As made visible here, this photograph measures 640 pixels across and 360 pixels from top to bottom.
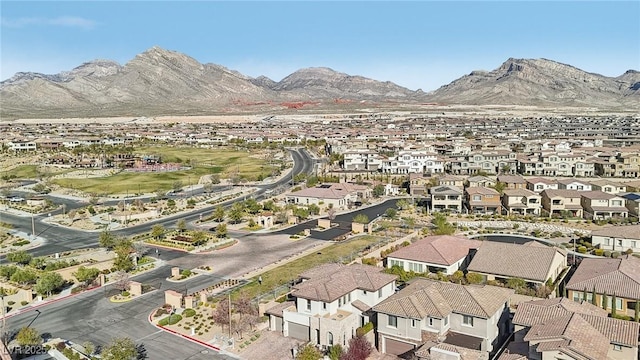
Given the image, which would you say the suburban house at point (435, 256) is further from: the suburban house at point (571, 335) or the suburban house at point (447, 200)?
the suburban house at point (447, 200)

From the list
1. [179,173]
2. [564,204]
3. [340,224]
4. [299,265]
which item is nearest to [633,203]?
[564,204]

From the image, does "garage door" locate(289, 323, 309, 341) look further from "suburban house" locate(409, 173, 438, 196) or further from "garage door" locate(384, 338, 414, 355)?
"suburban house" locate(409, 173, 438, 196)

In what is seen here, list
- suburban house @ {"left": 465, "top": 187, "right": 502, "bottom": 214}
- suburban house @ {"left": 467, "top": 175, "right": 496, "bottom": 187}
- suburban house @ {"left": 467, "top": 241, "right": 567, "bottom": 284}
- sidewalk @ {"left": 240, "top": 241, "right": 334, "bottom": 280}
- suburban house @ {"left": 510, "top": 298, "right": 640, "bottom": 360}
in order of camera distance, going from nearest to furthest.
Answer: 1. suburban house @ {"left": 510, "top": 298, "right": 640, "bottom": 360}
2. suburban house @ {"left": 467, "top": 241, "right": 567, "bottom": 284}
3. sidewalk @ {"left": 240, "top": 241, "right": 334, "bottom": 280}
4. suburban house @ {"left": 465, "top": 187, "right": 502, "bottom": 214}
5. suburban house @ {"left": 467, "top": 175, "right": 496, "bottom": 187}

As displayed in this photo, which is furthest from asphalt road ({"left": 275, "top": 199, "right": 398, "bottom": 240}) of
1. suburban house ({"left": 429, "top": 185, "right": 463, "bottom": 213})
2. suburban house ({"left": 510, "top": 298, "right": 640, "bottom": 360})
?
suburban house ({"left": 510, "top": 298, "right": 640, "bottom": 360})

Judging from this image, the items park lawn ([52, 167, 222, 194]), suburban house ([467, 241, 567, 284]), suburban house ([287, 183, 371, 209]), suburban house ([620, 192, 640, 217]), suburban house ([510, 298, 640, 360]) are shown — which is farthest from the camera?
park lawn ([52, 167, 222, 194])

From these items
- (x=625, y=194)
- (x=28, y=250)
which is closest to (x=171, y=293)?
(x=28, y=250)
